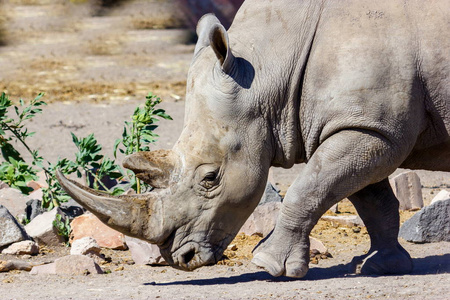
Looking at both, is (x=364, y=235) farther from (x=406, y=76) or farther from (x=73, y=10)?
(x=73, y=10)

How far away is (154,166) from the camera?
5531 mm

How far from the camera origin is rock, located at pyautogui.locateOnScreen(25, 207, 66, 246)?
6879mm

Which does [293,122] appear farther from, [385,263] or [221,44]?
[385,263]

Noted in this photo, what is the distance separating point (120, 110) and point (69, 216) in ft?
18.6

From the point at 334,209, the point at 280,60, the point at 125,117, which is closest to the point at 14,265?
the point at 280,60

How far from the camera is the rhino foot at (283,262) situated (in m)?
5.57

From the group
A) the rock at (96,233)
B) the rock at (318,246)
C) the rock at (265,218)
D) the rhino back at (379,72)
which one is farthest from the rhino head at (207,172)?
the rock at (265,218)

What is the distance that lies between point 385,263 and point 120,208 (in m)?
1.79

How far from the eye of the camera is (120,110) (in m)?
12.9

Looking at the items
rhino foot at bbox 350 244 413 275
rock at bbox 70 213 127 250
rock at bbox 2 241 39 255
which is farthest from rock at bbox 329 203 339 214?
rock at bbox 2 241 39 255

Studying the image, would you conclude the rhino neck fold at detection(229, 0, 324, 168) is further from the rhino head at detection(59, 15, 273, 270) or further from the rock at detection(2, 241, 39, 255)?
the rock at detection(2, 241, 39, 255)

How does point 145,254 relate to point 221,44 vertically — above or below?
below

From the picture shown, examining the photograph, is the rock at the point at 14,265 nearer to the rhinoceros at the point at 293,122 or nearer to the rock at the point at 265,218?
the rhinoceros at the point at 293,122

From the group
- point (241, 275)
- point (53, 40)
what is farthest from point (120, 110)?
point (241, 275)
